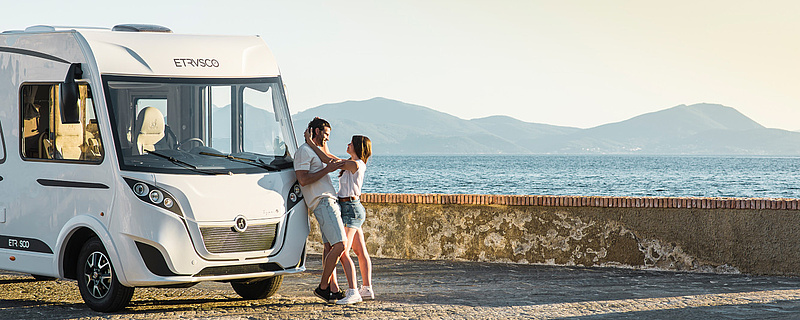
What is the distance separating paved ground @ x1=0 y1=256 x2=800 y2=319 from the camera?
7648 mm

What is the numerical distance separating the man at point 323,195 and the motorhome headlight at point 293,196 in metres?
0.05

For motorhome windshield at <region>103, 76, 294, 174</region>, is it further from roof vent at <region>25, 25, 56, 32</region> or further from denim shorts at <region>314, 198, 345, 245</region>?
roof vent at <region>25, 25, 56, 32</region>

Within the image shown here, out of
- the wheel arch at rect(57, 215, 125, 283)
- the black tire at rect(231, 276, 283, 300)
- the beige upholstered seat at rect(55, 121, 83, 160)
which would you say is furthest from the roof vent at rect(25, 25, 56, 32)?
the black tire at rect(231, 276, 283, 300)

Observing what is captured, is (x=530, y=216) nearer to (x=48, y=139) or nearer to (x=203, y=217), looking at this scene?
(x=203, y=217)

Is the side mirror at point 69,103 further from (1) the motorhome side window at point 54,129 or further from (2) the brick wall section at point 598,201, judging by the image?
(2) the brick wall section at point 598,201

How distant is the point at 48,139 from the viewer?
791 cm

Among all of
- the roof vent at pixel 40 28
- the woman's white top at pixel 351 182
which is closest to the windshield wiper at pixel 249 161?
the woman's white top at pixel 351 182

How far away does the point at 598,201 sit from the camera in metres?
10.7

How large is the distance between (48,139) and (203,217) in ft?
5.63

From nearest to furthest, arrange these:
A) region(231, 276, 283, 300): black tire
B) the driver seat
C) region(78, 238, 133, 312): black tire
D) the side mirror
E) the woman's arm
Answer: the side mirror, region(78, 238, 133, 312): black tire, the driver seat, the woman's arm, region(231, 276, 283, 300): black tire

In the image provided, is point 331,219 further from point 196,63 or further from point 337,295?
point 196,63

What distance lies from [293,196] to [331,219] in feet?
1.27

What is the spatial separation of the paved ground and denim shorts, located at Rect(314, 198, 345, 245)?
2.04 feet

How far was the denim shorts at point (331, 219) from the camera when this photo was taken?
26.0 feet
